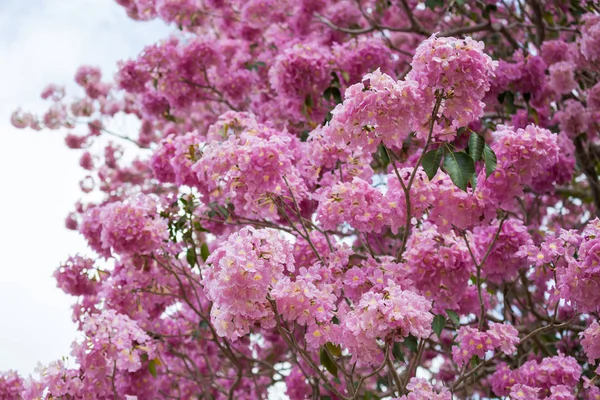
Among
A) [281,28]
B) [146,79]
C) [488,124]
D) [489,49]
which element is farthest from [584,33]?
[146,79]

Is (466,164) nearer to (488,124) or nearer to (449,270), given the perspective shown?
(449,270)

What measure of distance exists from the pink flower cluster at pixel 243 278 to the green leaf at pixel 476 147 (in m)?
0.66

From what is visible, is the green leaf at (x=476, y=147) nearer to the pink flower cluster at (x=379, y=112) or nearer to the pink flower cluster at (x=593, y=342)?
the pink flower cluster at (x=379, y=112)

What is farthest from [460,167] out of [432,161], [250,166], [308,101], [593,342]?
[308,101]

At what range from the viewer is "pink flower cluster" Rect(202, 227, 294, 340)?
5.47ft

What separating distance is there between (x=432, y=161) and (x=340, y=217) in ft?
1.55

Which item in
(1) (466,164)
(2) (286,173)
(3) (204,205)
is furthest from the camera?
(3) (204,205)

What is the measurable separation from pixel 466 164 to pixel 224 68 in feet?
8.83

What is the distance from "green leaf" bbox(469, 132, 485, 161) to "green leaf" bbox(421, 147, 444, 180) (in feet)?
0.30

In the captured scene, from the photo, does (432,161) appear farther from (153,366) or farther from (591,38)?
(591,38)

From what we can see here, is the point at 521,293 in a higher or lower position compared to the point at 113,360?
higher

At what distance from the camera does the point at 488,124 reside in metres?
4.07

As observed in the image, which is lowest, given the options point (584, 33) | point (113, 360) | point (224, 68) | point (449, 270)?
point (113, 360)

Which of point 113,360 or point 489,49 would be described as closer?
point 113,360
